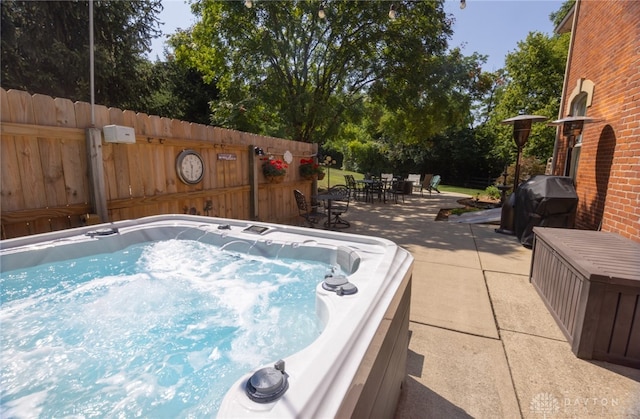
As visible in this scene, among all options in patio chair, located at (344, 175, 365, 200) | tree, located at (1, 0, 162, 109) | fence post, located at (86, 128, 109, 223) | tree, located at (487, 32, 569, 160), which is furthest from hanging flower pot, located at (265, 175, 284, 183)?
tree, located at (487, 32, 569, 160)

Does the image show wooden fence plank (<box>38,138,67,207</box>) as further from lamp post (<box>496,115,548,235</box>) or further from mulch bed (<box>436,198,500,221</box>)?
mulch bed (<box>436,198,500,221</box>)

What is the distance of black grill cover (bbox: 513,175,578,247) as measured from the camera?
4191 millimetres

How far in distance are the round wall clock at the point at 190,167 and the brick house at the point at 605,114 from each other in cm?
456

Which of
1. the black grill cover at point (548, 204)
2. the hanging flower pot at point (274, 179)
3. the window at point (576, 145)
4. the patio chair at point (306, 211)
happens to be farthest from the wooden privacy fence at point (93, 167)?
the window at point (576, 145)

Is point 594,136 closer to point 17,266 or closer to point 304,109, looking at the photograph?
point 304,109

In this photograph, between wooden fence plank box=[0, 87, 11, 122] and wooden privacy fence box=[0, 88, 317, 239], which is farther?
wooden privacy fence box=[0, 88, 317, 239]

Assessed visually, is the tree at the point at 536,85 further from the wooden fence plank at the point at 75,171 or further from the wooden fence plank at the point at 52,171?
the wooden fence plank at the point at 52,171

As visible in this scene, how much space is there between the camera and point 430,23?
7.41m

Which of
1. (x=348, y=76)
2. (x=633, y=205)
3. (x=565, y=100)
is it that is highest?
(x=348, y=76)

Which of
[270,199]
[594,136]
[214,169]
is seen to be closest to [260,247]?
[214,169]

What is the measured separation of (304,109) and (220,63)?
2.64 m

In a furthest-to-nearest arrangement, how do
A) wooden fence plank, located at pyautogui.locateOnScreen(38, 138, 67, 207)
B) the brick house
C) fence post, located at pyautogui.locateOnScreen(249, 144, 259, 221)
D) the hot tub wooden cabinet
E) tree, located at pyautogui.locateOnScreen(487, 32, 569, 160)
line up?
1. tree, located at pyautogui.locateOnScreen(487, 32, 569, 160)
2. fence post, located at pyautogui.locateOnScreen(249, 144, 259, 221)
3. the brick house
4. wooden fence plank, located at pyautogui.locateOnScreen(38, 138, 67, 207)
5. the hot tub wooden cabinet

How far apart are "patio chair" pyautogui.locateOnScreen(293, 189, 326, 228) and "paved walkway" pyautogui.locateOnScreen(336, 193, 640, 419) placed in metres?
2.58

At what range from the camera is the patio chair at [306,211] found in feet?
18.6
